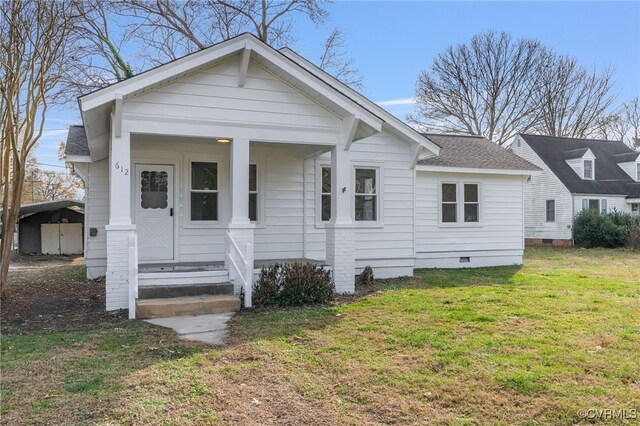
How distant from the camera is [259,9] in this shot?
72.2ft

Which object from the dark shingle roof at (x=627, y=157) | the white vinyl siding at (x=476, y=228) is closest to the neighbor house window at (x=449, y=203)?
the white vinyl siding at (x=476, y=228)

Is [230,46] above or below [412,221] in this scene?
above

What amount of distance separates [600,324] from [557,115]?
31.4 meters

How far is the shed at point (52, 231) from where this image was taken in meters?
19.5

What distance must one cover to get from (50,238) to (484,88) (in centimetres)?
2773

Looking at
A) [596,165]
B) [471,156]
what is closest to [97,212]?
[471,156]

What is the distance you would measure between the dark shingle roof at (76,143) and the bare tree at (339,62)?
13.8 meters

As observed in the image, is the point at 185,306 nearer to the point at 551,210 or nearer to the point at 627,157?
the point at 551,210

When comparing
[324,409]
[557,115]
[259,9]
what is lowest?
[324,409]

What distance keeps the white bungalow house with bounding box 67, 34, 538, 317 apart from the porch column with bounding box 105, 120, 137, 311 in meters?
0.02

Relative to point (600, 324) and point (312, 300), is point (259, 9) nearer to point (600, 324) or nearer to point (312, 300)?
point (312, 300)

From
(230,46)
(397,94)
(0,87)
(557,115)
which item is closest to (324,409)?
(230,46)

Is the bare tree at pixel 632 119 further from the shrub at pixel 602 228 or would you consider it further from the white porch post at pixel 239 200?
the white porch post at pixel 239 200

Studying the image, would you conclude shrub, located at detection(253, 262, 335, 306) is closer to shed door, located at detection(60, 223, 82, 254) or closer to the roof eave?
the roof eave
